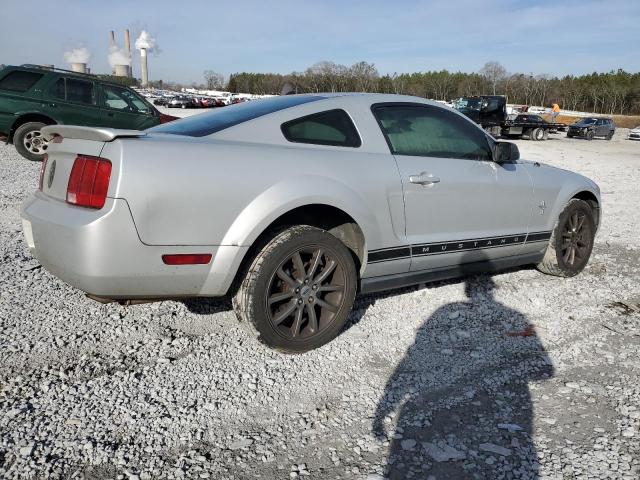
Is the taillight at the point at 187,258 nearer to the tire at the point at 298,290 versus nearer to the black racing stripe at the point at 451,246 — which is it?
the tire at the point at 298,290

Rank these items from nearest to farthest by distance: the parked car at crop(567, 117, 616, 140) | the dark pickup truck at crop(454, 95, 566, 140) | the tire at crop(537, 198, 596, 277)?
the tire at crop(537, 198, 596, 277) < the dark pickup truck at crop(454, 95, 566, 140) < the parked car at crop(567, 117, 616, 140)

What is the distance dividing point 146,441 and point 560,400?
6.77 ft

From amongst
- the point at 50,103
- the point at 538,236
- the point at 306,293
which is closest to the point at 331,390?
the point at 306,293

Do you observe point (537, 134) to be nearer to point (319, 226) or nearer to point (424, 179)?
point (424, 179)

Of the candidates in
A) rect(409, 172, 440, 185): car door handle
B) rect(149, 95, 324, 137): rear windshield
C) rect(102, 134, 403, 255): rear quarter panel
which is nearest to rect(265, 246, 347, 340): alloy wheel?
rect(102, 134, 403, 255): rear quarter panel

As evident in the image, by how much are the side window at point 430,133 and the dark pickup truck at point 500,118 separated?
24479mm

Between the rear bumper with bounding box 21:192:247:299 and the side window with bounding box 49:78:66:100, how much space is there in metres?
8.16

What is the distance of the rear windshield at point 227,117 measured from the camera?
10.6 feet

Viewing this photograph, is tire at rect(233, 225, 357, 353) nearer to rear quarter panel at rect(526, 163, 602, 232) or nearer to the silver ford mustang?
the silver ford mustang

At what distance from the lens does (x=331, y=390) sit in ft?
9.37

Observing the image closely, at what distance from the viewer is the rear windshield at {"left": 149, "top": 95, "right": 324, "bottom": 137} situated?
3229 millimetres

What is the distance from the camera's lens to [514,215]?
4.28m

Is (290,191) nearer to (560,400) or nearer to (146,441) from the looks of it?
(146,441)

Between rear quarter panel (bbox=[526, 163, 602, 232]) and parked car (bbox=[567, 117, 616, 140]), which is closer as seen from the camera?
rear quarter panel (bbox=[526, 163, 602, 232])
